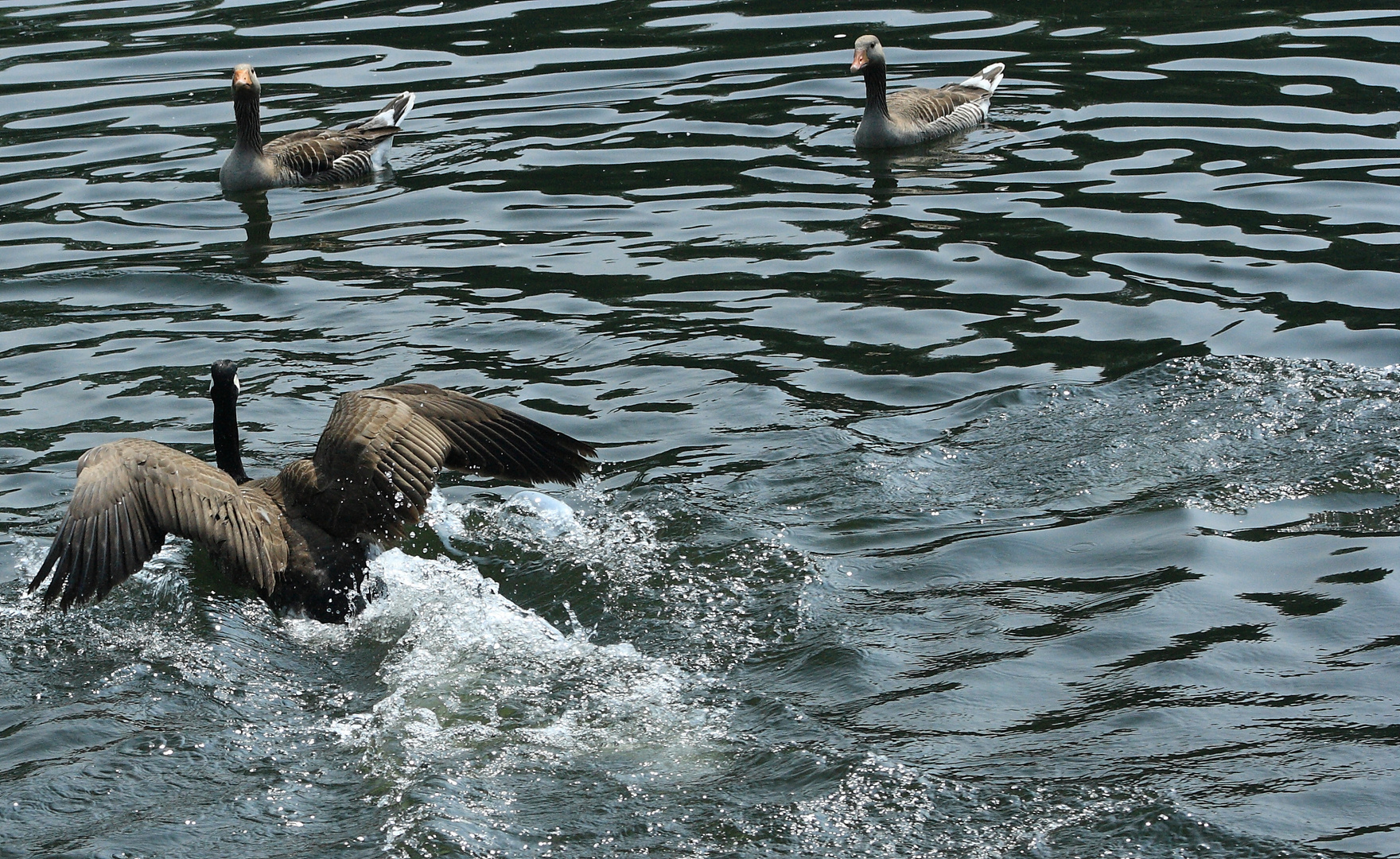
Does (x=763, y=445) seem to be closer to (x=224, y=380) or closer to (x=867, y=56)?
(x=224, y=380)


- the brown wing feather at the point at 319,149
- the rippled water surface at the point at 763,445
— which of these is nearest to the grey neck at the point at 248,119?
the brown wing feather at the point at 319,149

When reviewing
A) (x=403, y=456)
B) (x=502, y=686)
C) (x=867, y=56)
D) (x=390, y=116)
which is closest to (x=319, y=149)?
(x=390, y=116)

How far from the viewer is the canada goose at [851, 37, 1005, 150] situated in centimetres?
1249

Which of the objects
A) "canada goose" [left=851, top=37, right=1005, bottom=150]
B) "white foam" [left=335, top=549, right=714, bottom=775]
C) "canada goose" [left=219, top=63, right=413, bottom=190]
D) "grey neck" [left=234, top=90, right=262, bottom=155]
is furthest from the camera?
"canada goose" [left=851, top=37, right=1005, bottom=150]

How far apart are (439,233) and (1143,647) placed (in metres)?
6.81

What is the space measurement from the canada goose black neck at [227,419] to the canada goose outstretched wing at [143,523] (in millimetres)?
542

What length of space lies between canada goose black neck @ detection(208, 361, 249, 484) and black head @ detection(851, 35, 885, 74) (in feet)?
23.1

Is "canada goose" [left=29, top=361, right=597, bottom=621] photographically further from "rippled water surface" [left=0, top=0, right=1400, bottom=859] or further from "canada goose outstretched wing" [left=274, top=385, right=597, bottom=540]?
"rippled water surface" [left=0, top=0, right=1400, bottom=859]

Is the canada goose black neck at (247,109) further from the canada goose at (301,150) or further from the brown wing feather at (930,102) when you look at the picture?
→ the brown wing feather at (930,102)

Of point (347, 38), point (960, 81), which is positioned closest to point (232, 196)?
point (347, 38)

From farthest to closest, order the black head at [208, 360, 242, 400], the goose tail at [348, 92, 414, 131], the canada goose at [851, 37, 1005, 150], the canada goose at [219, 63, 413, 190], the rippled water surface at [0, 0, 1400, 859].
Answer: the goose tail at [348, 92, 414, 131], the canada goose at [851, 37, 1005, 150], the canada goose at [219, 63, 413, 190], the black head at [208, 360, 242, 400], the rippled water surface at [0, 0, 1400, 859]

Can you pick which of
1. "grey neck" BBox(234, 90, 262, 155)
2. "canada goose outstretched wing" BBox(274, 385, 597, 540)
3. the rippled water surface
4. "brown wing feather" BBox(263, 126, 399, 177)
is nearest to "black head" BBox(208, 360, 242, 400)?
"canada goose outstretched wing" BBox(274, 385, 597, 540)

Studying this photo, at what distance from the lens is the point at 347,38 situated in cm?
1608

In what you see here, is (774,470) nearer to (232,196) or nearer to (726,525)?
(726,525)
